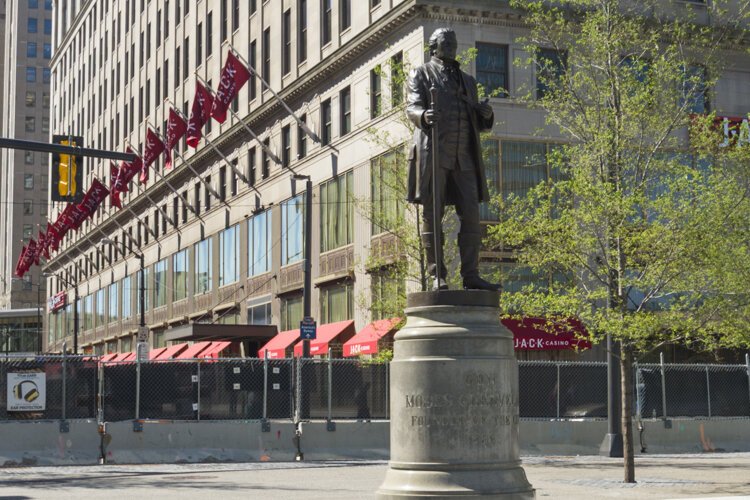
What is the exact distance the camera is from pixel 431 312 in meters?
11.9

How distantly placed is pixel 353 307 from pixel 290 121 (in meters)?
11.5

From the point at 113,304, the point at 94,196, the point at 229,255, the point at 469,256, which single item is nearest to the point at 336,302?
the point at 229,255

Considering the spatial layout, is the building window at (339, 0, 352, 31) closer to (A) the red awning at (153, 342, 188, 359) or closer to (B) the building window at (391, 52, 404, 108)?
(B) the building window at (391, 52, 404, 108)

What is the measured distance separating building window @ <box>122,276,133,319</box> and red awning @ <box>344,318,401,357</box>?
4355 cm

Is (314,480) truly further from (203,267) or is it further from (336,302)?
(203,267)

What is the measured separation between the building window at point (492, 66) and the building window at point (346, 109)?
7.93 m

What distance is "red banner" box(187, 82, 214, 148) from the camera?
43.8 meters

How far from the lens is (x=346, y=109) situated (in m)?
44.3

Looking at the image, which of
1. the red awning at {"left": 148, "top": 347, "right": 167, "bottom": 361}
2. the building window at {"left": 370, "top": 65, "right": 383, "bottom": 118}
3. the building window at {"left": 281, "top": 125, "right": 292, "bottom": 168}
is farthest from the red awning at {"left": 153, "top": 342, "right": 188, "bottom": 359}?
the building window at {"left": 370, "top": 65, "right": 383, "bottom": 118}

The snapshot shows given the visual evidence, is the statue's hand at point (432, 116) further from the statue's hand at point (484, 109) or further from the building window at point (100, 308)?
the building window at point (100, 308)

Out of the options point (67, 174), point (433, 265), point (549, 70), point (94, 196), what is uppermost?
point (94, 196)

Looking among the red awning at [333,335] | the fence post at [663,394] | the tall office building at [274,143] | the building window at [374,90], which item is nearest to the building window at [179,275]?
the tall office building at [274,143]

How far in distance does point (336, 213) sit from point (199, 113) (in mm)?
6860

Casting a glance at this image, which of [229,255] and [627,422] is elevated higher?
[229,255]
